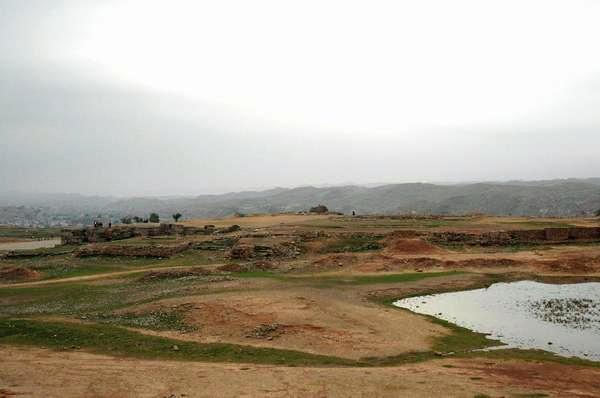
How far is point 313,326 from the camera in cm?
2736

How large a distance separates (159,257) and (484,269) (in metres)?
35.2

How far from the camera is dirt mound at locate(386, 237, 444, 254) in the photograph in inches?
2073

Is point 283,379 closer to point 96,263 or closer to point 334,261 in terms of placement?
point 334,261

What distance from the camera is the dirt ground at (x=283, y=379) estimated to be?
17.6 meters

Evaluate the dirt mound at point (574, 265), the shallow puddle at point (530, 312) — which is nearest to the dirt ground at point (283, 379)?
the shallow puddle at point (530, 312)

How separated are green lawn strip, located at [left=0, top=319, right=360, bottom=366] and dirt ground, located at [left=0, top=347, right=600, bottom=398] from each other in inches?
54.2

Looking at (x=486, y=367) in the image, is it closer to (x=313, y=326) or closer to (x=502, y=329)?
(x=502, y=329)

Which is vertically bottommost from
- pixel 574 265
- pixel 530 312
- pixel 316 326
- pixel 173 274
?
pixel 530 312

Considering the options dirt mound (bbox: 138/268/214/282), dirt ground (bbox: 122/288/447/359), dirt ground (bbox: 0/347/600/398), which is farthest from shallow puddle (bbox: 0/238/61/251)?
dirt ground (bbox: 0/347/600/398)

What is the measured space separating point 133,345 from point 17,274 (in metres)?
30.0

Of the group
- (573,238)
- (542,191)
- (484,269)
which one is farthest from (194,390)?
(542,191)

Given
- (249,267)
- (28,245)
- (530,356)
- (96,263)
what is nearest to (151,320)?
(249,267)

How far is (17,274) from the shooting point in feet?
157

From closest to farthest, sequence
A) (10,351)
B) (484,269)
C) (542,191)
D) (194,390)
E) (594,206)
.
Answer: (194,390) → (10,351) → (484,269) → (594,206) → (542,191)
